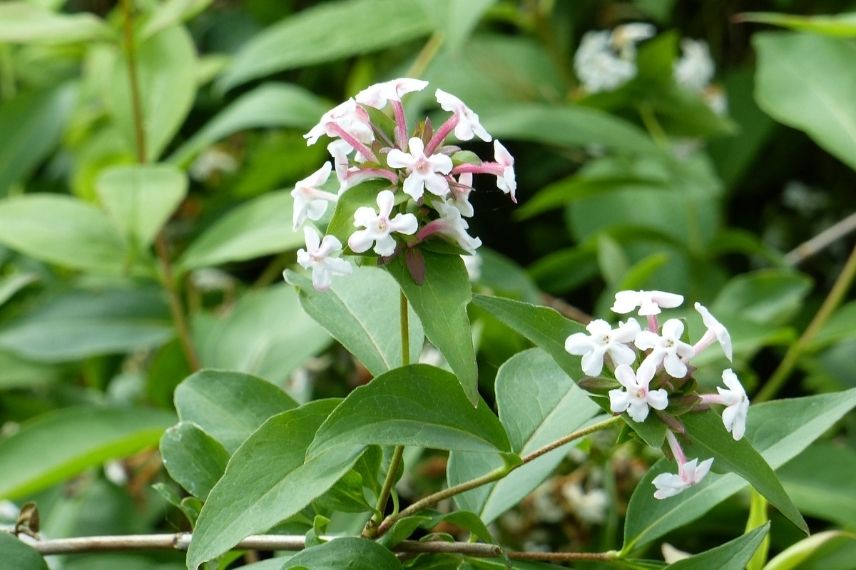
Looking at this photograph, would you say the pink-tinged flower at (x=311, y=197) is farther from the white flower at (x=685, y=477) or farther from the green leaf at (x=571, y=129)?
the green leaf at (x=571, y=129)

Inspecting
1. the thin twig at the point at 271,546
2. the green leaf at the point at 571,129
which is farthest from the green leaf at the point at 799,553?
the green leaf at the point at 571,129

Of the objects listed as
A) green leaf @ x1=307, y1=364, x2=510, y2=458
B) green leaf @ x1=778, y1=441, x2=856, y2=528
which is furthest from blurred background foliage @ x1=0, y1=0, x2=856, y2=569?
green leaf @ x1=307, y1=364, x2=510, y2=458

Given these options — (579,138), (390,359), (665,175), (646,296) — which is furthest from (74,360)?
(646,296)

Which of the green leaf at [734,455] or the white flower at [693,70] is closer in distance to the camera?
the green leaf at [734,455]

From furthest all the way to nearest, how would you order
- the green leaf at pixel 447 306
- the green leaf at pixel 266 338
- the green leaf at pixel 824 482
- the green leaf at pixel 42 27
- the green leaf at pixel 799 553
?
the green leaf at pixel 42 27 → the green leaf at pixel 266 338 → the green leaf at pixel 824 482 → the green leaf at pixel 799 553 → the green leaf at pixel 447 306

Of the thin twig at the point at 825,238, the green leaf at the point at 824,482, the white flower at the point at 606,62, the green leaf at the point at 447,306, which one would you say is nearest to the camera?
the green leaf at the point at 447,306

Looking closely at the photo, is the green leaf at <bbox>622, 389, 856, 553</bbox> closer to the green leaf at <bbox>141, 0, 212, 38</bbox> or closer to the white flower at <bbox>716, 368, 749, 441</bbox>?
the white flower at <bbox>716, 368, 749, 441</bbox>
